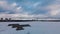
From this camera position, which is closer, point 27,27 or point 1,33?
point 1,33

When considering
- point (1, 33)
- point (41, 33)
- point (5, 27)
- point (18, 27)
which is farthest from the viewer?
point (5, 27)

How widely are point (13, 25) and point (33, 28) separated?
1849 millimetres

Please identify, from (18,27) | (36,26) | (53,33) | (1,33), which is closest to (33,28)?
(36,26)

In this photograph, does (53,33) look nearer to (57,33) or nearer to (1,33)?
(57,33)

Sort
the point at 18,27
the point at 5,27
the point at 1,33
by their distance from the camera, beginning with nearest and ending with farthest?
1. the point at 1,33
2. the point at 18,27
3. the point at 5,27

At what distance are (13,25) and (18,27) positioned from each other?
890 millimetres

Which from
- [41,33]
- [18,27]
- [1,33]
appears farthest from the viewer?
[18,27]

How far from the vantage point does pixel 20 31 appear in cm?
1317

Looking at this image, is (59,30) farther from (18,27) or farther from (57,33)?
(18,27)

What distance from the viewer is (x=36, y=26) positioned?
1547cm

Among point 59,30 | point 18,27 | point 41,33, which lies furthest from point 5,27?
point 59,30

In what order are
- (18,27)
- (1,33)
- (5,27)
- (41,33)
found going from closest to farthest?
(1,33), (41,33), (18,27), (5,27)

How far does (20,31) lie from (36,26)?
8.84 ft

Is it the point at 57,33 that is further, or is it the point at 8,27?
the point at 8,27
